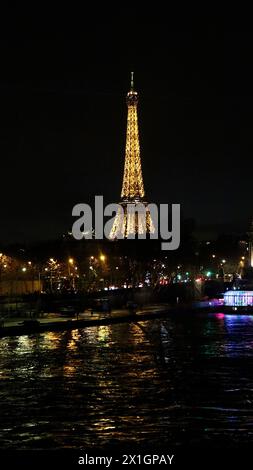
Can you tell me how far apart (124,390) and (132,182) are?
106m

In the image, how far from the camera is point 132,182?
12912cm

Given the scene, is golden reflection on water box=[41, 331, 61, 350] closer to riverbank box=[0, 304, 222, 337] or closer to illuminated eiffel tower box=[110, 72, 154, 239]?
riverbank box=[0, 304, 222, 337]

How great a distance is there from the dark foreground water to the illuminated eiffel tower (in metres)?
81.5

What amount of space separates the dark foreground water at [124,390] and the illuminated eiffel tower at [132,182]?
8153 centimetres

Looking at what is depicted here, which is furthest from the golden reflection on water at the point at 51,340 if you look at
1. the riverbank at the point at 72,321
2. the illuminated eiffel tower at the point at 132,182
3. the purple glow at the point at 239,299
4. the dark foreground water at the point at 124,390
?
the illuminated eiffel tower at the point at 132,182

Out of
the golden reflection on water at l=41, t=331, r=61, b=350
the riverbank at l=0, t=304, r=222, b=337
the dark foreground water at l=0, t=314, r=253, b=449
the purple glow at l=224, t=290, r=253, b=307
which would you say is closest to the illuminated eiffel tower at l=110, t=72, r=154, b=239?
the purple glow at l=224, t=290, r=253, b=307

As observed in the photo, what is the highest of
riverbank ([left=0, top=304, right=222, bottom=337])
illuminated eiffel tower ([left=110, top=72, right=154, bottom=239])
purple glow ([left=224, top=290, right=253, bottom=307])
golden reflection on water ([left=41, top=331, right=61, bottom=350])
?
illuminated eiffel tower ([left=110, top=72, right=154, bottom=239])

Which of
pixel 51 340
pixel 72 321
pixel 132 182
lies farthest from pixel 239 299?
pixel 132 182

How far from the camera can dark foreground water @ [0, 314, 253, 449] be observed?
18.3m

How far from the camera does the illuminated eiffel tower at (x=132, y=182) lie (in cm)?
12438

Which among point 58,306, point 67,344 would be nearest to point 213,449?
point 67,344

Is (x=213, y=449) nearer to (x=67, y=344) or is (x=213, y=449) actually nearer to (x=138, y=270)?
(x=67, y=344)

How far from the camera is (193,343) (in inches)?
1551

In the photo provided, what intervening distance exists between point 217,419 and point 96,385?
6.32 metres
